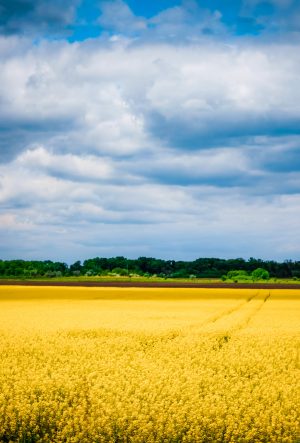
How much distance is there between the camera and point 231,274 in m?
136

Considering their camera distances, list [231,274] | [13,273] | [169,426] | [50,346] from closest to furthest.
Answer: [169,426], [50,346], [231,274], [13,273]

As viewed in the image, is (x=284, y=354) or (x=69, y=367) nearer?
(x=69, y=367)

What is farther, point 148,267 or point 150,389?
point 148,267

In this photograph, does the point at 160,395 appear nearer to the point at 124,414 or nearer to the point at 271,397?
the point at 124,414

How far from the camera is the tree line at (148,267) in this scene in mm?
154500

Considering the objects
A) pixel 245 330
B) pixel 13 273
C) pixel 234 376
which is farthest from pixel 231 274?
pixel 234 376

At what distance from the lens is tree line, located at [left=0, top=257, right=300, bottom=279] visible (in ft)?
507

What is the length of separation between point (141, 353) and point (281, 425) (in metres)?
6.57

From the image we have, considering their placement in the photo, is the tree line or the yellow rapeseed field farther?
the tree line

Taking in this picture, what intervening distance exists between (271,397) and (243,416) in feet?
3.44

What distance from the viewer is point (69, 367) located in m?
14.3

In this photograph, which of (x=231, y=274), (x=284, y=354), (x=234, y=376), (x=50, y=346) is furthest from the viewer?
(x=231, y=274)

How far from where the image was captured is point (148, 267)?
181 m

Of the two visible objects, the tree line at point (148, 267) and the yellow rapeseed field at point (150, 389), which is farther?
the tree line at point (148, 267)
